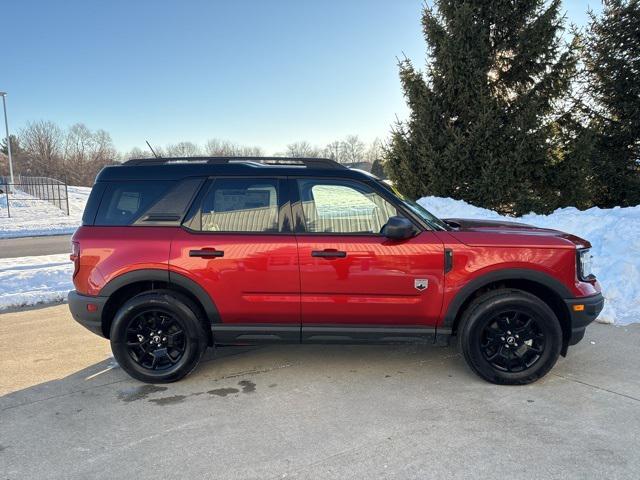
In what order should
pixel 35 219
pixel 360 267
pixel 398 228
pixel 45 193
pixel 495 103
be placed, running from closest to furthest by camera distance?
1. pixel 398 228
2. pixel 360 267
3. pixel 495 103
4. pixel 35 219
5. pixel 45 193

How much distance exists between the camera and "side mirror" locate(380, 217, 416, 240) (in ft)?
11.3

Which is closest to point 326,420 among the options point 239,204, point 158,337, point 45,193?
point 158,337

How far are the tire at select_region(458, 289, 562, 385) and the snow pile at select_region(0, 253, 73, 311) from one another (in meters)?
5.95

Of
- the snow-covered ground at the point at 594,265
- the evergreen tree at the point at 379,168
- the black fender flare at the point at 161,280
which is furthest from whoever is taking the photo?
the evergreen tree at the point at 379,168

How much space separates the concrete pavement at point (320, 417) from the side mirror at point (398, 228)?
51.3 inches

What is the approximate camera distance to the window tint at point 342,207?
3670 millimetres

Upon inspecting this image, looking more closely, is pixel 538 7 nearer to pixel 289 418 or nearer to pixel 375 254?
pixel 375 254

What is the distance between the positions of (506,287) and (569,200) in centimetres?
915

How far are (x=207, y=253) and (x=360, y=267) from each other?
52.2 inches

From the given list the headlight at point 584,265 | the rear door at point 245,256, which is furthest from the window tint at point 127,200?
the headlight at point 584,265

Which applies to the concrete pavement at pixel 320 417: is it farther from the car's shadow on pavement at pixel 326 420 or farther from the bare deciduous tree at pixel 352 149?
the bare deciduous tree at pixel 352 149

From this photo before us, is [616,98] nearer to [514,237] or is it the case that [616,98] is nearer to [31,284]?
[514,237]

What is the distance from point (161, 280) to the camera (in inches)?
145

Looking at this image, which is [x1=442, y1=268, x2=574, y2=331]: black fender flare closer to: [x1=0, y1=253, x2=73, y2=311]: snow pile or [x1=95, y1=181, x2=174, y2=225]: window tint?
[x1=95, y1=181, x2=174, y2=225]: window tint
